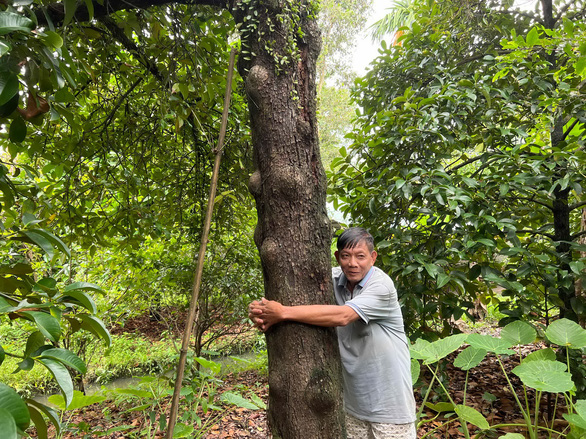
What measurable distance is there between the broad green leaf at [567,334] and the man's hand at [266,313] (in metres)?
1.52

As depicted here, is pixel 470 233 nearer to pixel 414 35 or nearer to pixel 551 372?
pixel 551 372

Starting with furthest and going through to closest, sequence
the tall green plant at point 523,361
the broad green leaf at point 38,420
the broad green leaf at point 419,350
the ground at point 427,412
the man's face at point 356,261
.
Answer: the ground at point 427,412, the broad green leaf at point 419,350, the man's face at point 356,261, the tall green plant at point 523,361, the broad green leaf at point 38,420

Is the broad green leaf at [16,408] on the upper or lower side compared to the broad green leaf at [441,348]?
upper

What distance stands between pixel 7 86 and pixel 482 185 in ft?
7.18

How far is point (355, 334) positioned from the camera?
1687 mm

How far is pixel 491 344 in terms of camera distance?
1.85 meters

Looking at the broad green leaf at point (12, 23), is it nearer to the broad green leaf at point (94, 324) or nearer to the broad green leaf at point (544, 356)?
the broad green leaf at point (94, 324)

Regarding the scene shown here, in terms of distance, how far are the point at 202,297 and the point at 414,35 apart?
10.6ft

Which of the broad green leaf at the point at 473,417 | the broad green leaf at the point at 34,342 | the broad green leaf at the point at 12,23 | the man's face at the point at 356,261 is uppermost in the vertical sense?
the broad green leaf at the point at 12,23

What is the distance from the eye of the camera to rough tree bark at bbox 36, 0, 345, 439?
4.19 ft

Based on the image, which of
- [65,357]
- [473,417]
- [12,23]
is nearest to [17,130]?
[12,23]

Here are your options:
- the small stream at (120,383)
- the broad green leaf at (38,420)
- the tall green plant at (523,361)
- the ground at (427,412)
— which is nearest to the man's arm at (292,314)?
the broad green leaf at (38,420)

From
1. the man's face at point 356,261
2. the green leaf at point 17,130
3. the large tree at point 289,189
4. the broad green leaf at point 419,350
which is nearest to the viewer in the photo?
the green leaf at point 17,130

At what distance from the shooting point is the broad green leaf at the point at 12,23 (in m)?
0.62
